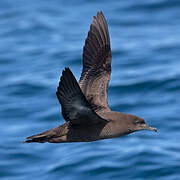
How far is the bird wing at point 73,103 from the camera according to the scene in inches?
301

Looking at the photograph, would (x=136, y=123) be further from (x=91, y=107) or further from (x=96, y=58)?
(x=96, y=58)

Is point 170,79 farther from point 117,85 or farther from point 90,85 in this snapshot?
point 90,85

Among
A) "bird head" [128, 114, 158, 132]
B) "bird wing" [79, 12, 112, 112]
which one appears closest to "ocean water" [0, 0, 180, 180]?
"bird wing" [79, 12, 112, 112]

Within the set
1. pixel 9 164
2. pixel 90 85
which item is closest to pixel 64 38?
pixel 9 164

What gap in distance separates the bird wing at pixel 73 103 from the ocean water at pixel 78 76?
2818mm

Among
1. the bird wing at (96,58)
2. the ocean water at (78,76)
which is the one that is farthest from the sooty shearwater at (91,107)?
the ocean water at (78,76)

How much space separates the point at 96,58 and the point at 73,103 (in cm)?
183

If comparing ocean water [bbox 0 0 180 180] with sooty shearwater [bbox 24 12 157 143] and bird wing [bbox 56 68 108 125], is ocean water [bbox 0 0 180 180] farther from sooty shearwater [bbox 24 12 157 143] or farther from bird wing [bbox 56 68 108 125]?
bird wing [bbox 56 68 108 125]

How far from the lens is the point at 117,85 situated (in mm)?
13414

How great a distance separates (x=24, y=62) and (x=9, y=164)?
143 inches

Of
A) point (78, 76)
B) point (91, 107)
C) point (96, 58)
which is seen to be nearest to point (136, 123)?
point (91, 107)

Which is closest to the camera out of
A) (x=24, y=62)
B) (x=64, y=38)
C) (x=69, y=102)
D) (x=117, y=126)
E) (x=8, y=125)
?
(x=69, y=102)

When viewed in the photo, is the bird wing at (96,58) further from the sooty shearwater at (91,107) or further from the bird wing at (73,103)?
the bird wing at (73,103)

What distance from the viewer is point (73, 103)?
8.02 metres
